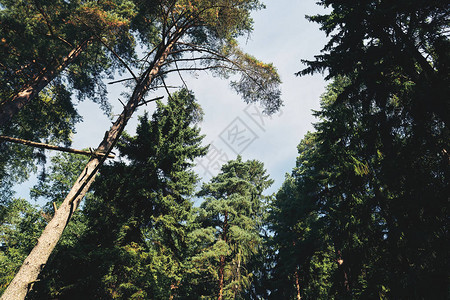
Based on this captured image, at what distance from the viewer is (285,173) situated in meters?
22.5

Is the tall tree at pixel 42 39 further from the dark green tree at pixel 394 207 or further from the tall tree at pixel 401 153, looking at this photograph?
the dark green tree at pixel 394 207

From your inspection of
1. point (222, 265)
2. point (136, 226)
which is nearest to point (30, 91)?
point (136, 226)

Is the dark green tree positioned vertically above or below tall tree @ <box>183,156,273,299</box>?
below

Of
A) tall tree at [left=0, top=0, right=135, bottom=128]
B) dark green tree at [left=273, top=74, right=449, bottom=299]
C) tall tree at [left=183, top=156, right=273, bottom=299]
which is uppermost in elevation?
tall tree at [left=0, top=0, right=135, bottom=128]

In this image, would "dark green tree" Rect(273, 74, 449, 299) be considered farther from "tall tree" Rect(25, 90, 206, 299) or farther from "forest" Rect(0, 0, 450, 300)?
"tall tree" Rect(25, 90, 206, 299)

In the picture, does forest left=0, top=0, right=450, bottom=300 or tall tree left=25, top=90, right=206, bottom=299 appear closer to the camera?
forest left=0, top=0, right=450, bottom=300

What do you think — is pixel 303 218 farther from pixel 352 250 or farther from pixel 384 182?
pixel 384 182

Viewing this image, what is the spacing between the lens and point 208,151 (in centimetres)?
1497

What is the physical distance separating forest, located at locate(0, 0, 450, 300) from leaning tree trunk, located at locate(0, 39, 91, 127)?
6 cm

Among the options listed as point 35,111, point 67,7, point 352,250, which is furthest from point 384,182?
point 35,111

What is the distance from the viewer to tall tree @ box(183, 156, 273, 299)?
14242 millimetres

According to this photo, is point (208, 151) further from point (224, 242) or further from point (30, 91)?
point (30, 91)

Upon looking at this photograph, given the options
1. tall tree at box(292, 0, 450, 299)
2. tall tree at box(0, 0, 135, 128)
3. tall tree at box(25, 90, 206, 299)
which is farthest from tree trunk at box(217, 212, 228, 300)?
tall tree at box(0, 0, 135, 128)

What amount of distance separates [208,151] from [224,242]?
259 inches
